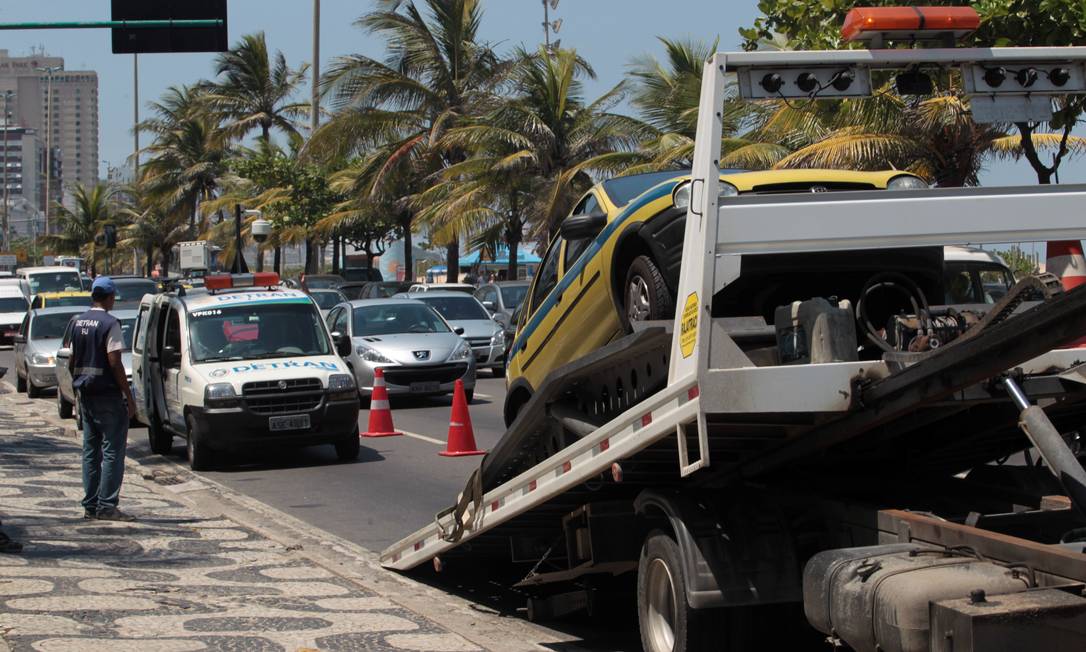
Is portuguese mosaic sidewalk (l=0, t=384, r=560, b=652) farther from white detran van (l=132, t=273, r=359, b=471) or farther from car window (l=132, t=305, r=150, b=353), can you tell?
car window (l=132, t=305, r=150, b=353)

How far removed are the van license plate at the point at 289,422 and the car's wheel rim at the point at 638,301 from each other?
7375 mm

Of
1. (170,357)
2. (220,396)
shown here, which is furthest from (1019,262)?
(170,357)

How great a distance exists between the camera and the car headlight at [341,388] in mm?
14580

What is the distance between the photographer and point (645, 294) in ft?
24.7

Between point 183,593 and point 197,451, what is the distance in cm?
673

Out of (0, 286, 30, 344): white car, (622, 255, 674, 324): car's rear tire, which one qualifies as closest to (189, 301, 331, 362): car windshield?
(622, 255, 674, 324): car's rear tire

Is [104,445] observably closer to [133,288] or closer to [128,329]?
[128,329]

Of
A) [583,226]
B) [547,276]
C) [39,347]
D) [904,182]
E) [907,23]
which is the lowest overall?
[39,347]

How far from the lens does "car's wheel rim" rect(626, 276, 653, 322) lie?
7.49m

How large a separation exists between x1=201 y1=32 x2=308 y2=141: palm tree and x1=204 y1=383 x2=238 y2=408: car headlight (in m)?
40.0

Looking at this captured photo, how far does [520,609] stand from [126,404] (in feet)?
13.3

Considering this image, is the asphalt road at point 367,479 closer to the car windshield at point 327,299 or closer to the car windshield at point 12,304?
the car windshield at point 327,299

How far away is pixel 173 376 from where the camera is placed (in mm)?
15266

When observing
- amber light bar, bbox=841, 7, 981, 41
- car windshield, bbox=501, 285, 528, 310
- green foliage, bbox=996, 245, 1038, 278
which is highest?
amber light bar, bbox=841, 7, 981, 41
